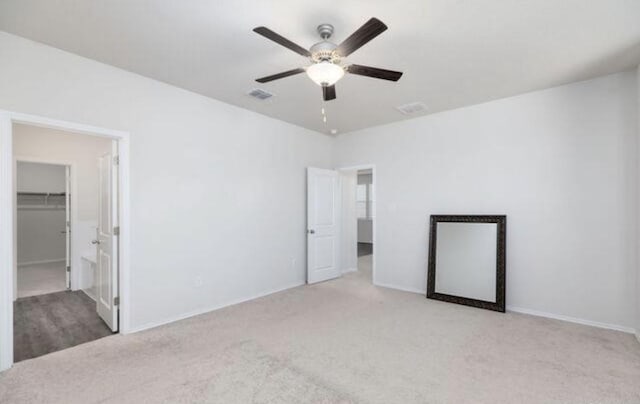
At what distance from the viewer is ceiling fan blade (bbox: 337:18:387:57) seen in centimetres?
183

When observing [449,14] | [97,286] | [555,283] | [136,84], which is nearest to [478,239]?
[555,283]

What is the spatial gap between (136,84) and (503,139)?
4556 mm

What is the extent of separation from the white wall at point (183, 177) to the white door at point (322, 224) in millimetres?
347

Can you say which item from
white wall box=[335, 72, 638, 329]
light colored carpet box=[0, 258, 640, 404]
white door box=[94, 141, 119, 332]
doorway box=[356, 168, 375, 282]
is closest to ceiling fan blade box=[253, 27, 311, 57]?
white door box=[94, 141, 119, 332]

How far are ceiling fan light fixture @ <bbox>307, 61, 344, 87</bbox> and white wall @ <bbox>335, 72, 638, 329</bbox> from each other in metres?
2.86

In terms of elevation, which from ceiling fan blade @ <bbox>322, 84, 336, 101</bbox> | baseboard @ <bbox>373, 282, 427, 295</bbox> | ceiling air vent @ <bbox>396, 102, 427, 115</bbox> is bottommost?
baseboard @ <bbox>373, 282, 427, 295</bbox>

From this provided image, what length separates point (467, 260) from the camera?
427cm

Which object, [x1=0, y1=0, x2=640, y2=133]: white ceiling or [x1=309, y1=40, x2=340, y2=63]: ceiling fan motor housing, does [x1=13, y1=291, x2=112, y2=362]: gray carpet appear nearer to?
[x1=0, y1=0, x2=640, y2=133]: white ceiling

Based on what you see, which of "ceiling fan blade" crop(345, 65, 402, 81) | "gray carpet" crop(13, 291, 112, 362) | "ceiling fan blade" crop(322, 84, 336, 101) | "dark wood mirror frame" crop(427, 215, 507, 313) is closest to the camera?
"ceiling fan blade" crop(345, 65, 402, 81)

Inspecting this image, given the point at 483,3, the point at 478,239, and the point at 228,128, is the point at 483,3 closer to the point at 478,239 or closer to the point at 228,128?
the point at 478,239

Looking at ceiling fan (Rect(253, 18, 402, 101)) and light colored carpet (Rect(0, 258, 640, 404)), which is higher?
ceiling fan (Rect(253, 18, 402, 101))

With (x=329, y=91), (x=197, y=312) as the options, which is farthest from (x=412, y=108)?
(x=197, y=312)

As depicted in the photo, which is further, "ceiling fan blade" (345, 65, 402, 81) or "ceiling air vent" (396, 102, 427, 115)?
"ceiling air vent" (396, 102, 427, 115)

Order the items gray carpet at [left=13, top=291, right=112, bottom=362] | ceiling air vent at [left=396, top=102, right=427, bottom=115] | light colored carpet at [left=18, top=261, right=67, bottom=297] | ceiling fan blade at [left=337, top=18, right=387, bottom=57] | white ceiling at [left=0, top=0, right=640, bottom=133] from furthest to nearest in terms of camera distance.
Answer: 1. light colored carpet at [left=18, top=261, right=67, bottom=297]
2. ceiling air vent at [left=396, top=102, right=427, bottom=115]
3. gray carpet at [left=13, top=291, right=112, bottom=362]
4. white ceiling at [left=0, top=0, right=640, bottom=133]
5. ceiling fan blade at [left=337, top=18, right=387, bottom=57]
